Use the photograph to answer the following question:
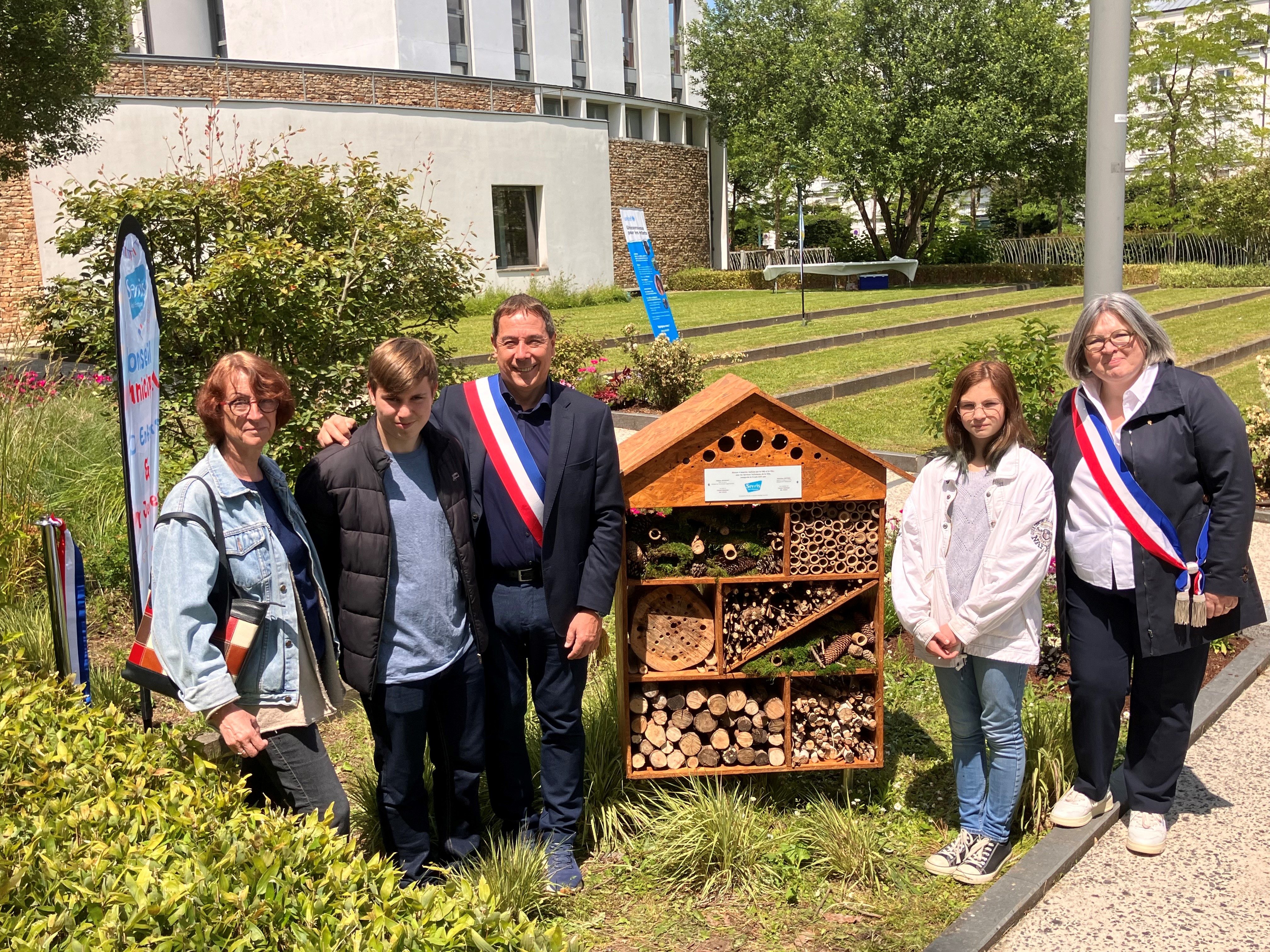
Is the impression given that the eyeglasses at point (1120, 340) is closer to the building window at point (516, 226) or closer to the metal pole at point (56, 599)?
the metal pole at point (56, 599)

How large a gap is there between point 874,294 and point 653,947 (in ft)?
96.5

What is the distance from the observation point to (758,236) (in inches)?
2432

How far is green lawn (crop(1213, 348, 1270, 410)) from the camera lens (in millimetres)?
12359

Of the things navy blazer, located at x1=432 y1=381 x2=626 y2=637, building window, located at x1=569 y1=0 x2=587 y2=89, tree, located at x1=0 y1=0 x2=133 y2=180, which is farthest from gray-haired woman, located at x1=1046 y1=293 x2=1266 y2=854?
building window, located at x1=569 y1=0 x2=587 y2=89

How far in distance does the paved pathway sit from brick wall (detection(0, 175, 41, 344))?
2525cm

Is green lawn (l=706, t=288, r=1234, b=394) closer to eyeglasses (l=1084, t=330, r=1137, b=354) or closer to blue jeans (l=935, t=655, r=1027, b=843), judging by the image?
eyeglasses (l=1084, t=330, r=1137, b=354)

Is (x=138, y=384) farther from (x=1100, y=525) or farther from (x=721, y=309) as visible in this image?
(x=721, y=309)

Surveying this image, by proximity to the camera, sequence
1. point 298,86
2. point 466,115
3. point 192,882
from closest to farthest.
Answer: point 192,882 → point 298,86 → point 466,115

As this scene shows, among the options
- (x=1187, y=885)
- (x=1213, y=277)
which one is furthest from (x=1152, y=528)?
(x=1213, y=277)

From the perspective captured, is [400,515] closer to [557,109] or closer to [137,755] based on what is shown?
[137,755]

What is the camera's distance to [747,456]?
413 centimetres

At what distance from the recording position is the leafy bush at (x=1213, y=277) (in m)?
31.8

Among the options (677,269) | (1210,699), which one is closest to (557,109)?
(677,269)

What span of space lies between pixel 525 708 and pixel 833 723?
1338 mm
